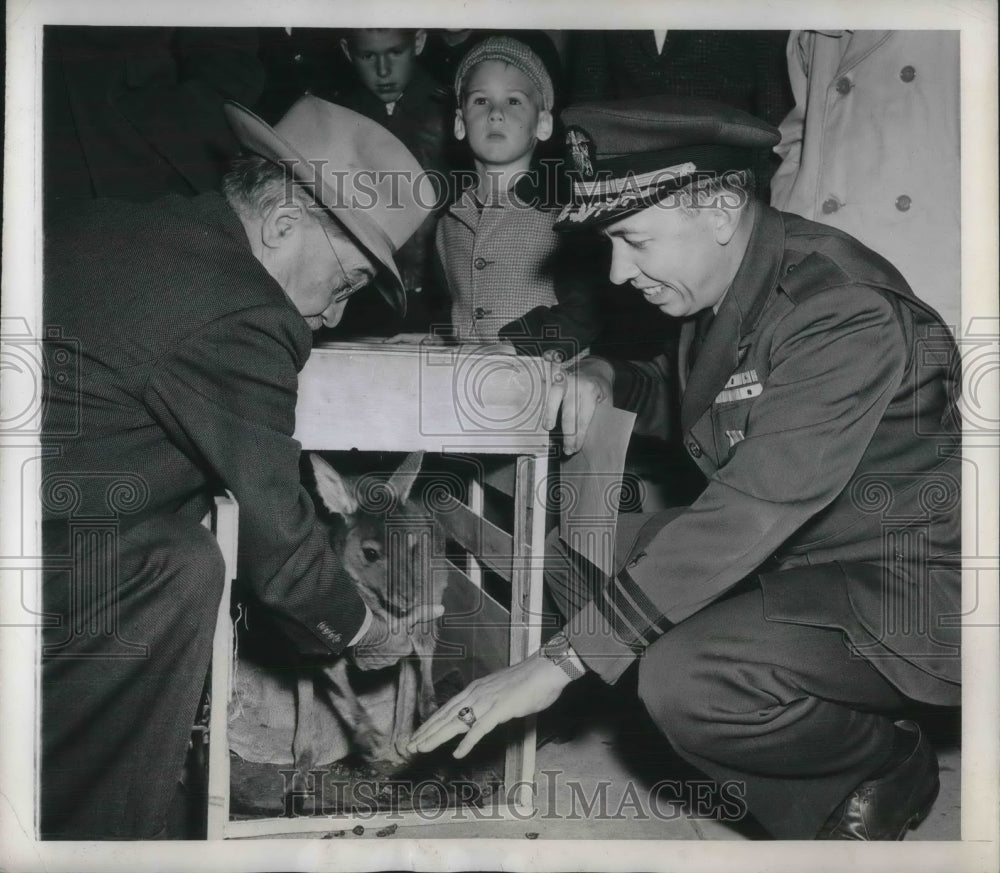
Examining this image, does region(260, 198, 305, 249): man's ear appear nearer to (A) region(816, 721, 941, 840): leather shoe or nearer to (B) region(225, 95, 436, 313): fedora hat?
(B) region(225, 95, 436, 313): fedora hat

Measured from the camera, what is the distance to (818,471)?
1.30 metres

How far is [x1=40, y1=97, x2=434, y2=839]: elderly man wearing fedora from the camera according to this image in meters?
1.32

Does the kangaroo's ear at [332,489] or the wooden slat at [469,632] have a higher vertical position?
the kangaroo's ear at [332,489]

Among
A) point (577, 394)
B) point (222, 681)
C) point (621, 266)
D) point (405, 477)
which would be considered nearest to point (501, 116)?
point (621, 266)

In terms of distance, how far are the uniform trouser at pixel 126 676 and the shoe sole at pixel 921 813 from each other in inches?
42.9

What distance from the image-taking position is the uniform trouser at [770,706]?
1314 mm

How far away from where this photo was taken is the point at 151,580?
53.7 inches

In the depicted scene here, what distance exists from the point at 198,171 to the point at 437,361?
0.47 m

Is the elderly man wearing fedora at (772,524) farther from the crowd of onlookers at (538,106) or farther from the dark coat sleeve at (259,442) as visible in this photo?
the dark coat sleeve at (259,442)

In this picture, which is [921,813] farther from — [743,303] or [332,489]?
[332,489]

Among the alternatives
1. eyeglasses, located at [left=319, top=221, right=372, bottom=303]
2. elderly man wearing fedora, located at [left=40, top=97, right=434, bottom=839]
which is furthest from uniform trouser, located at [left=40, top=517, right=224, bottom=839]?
eyeglasses, located at [left=319, top=221, right=372, bottom=303]

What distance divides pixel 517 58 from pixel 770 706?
1.05 m

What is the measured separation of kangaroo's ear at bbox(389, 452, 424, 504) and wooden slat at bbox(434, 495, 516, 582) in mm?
57

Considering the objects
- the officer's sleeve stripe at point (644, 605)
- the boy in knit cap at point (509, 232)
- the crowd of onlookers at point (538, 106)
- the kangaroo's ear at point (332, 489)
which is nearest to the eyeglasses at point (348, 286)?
the crowd of onlookers at point (538, 106)
